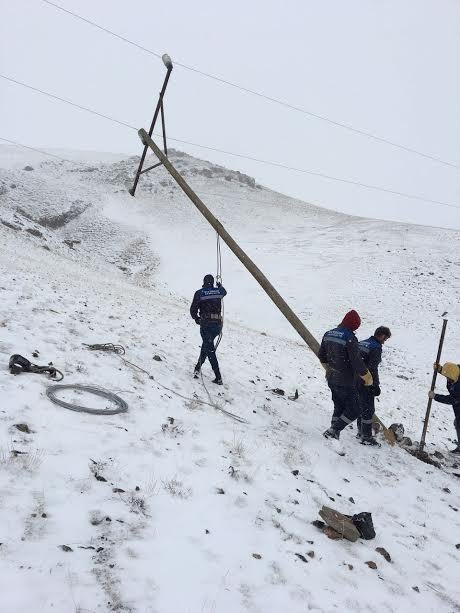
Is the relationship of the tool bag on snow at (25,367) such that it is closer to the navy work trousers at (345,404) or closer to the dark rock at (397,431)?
the navy work trousers at (345,404)

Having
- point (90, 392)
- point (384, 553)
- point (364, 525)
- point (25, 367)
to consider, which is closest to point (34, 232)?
point (25, 367)

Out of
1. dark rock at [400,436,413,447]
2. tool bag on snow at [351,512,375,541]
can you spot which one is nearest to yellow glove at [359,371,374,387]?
dark rock at [400,436,413,447]

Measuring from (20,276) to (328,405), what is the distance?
416 inches

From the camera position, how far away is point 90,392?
6.79 metres

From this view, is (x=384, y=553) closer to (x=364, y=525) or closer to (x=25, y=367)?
(x=364, y=525)

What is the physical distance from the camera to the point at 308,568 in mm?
4180

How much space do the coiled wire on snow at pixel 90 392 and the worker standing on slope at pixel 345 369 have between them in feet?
12.6

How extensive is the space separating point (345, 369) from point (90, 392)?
14.9ft

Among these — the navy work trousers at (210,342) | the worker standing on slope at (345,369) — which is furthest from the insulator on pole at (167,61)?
the worker standing on slope at (345,369)

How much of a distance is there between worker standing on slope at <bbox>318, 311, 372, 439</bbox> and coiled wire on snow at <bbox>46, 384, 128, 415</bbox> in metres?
3.84

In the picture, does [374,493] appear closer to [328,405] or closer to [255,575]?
[255,575]

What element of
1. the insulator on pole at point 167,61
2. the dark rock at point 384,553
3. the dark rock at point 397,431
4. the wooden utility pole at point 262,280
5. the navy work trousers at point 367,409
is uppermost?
the insulator on pole at point 167,61

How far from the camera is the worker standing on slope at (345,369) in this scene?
7.64 m

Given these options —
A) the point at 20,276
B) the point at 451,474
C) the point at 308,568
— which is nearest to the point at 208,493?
the point at 308,568
